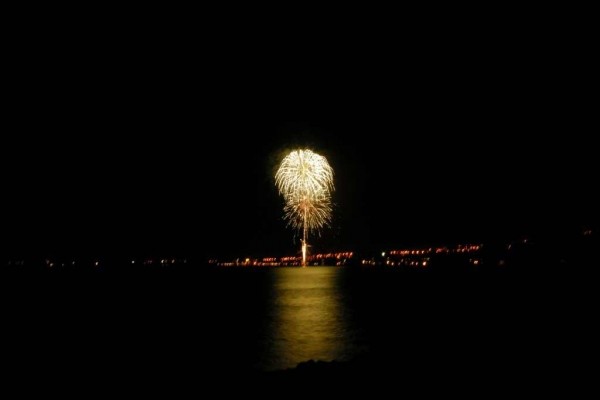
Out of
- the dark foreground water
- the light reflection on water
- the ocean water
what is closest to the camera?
the dark foreground water

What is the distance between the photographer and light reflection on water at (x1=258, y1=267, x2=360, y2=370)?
26.7ft

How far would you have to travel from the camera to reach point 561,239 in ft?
82.9

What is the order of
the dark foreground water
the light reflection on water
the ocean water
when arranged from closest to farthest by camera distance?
the dark foreground water, the ocean water, the light reflection on water

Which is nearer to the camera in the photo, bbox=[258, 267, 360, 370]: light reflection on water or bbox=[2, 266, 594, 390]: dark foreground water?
bbox=[2, 266, 594, 390]: dark foreground water

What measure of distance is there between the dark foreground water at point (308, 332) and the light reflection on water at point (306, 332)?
2 centimetres

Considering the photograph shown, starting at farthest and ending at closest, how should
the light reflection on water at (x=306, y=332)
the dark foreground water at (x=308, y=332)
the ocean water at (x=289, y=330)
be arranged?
the light reflection on water at (x=306, y=332), the ocean water at (x=289, y=330), the dark foreground water at (x=308, y=332)

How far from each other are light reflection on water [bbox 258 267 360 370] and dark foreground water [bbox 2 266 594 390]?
2 centimetres

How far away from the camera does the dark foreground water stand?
5.73 m

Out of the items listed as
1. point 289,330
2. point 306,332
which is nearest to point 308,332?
point 306,332

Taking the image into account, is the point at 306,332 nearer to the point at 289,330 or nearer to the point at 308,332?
the point at 308,332

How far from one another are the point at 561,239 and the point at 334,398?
24.6 meters

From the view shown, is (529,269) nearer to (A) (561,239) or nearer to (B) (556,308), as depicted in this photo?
(A) (561,239)

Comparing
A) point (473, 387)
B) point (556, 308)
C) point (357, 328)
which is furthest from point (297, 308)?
point (473, 387)

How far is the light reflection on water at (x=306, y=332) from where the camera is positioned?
812 cm
